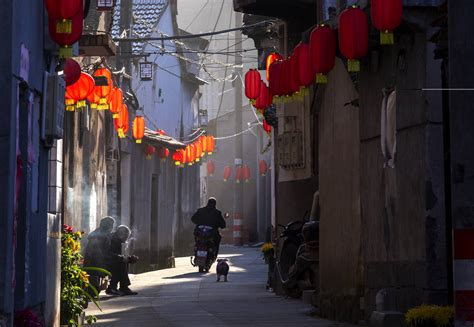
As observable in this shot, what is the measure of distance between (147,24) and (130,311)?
88.0 ft

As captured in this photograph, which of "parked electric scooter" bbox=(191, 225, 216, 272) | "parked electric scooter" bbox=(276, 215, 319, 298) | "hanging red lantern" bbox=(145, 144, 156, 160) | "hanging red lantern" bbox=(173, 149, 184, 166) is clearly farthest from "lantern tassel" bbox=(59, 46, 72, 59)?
"hanging red lantern" bbox=(173, 149, 184, 166)

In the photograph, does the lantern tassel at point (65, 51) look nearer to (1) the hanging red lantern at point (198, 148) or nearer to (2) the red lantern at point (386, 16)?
(2) the red lantern at point (386, 16)

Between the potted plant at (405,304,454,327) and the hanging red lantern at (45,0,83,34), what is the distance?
5129 mm

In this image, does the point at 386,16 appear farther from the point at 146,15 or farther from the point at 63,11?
the point at 146,15

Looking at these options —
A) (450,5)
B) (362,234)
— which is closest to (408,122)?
(362,234)

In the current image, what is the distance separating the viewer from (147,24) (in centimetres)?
4422

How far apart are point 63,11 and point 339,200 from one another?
6523 mm

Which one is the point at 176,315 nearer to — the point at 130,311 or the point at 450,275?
the point at 130,311

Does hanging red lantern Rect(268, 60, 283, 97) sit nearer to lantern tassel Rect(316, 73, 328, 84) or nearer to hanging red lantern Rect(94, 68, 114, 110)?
lantern tassel Rect(316, 73, 328, 84)

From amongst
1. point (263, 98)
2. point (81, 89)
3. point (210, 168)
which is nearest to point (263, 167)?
point (210, 168)

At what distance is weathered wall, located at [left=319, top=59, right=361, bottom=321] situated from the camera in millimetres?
17062

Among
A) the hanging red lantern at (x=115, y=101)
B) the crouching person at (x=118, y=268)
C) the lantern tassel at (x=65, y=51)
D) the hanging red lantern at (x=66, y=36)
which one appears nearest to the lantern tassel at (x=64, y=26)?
the hanging red lantern at (x=66, y=36)

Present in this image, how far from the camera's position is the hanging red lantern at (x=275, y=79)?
18922 millimetres

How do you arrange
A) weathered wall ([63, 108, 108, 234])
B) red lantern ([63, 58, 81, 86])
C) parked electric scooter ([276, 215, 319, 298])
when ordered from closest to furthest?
red lantern ([63, 58, 81, 86]) < parked electric scooter ([276, 215, 319, 298]) < weathered wall ([63, 108, 108, 234])
